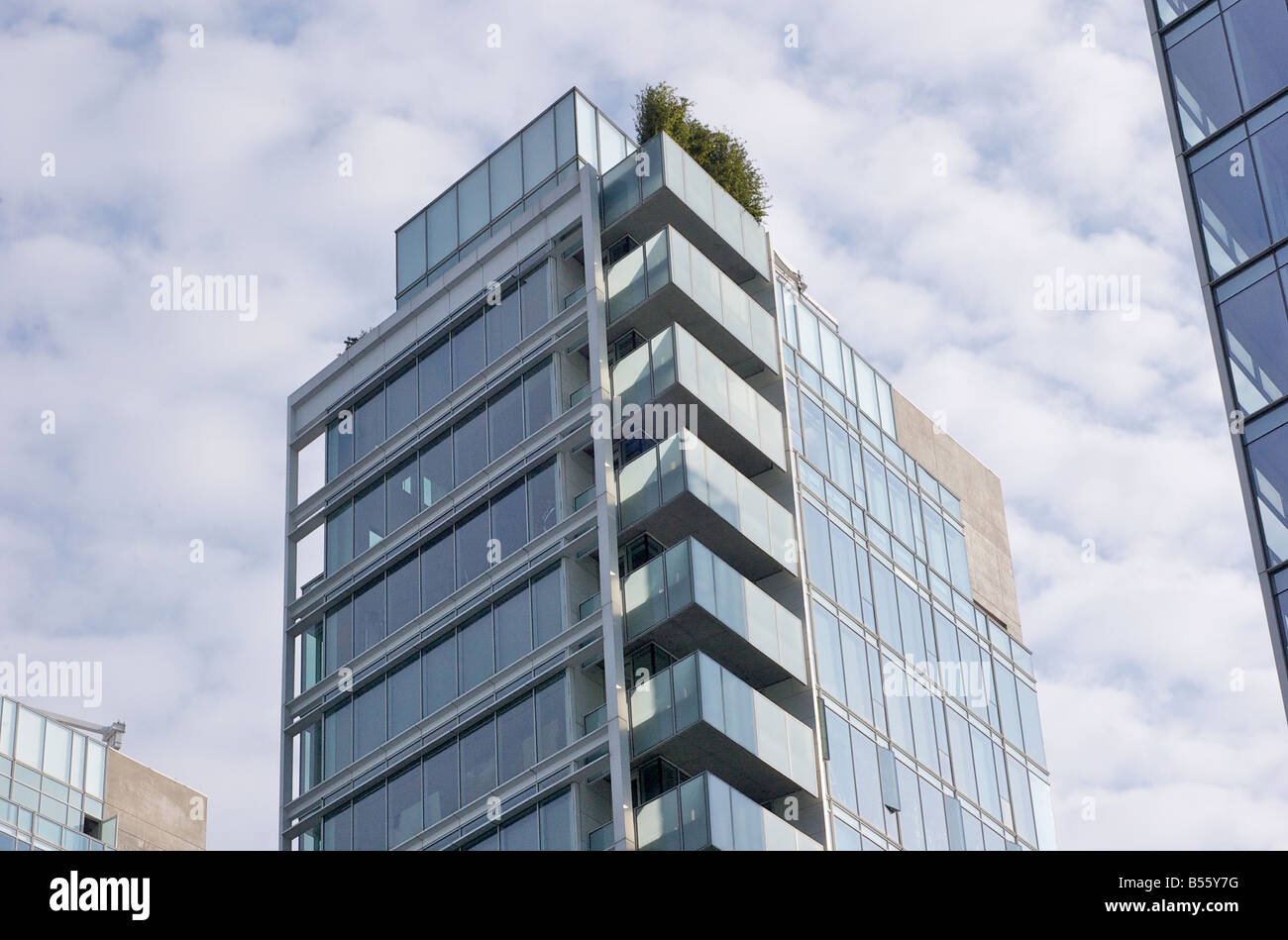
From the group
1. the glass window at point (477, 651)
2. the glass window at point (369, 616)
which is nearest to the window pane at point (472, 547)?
the glass window at point (477, 651)

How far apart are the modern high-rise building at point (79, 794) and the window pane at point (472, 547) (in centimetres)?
2468

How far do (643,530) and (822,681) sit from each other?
4.86m

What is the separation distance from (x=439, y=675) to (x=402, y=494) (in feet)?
17.0

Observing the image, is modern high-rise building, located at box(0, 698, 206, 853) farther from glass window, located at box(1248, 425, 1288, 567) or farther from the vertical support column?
glass window, located at box(1248, 425, 1288, 567)

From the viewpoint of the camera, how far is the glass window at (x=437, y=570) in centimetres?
4412

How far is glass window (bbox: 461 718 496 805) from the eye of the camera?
4094cm

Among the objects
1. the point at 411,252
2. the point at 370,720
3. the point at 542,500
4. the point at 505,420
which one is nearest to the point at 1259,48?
the point at 542,500

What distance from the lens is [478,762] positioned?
41.3 metres

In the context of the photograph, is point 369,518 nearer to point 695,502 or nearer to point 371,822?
point 371,822

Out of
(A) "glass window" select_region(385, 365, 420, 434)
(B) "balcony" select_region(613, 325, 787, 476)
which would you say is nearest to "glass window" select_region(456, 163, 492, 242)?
(A) "glass window" select_region(385, 365, 420, 434)
